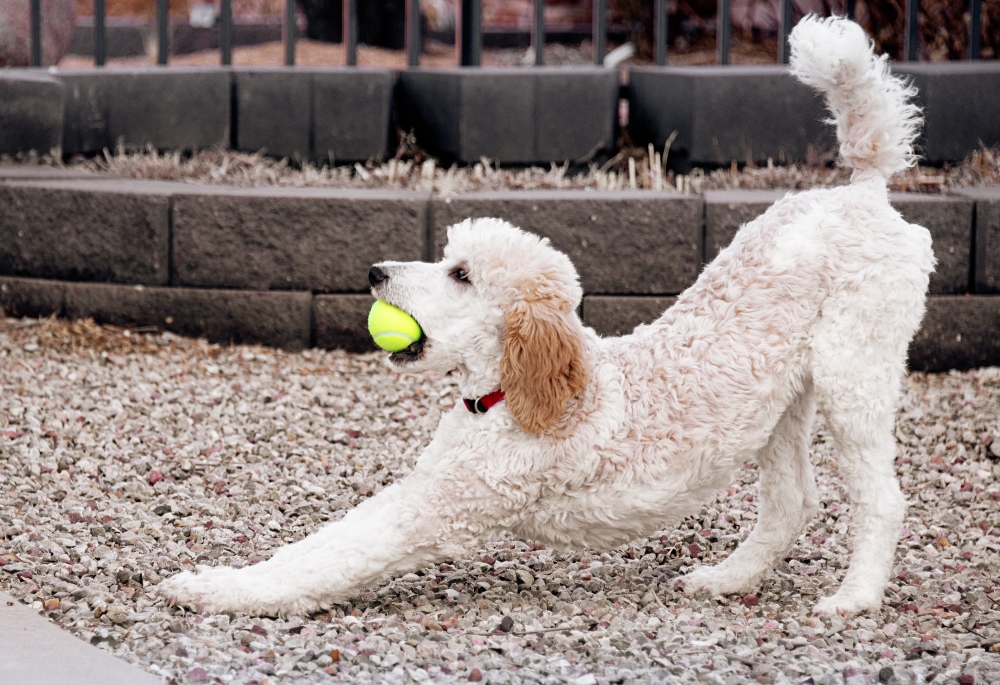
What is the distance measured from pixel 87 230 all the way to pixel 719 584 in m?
3.86

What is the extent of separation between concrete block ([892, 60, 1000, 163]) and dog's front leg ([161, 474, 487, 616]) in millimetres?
4451

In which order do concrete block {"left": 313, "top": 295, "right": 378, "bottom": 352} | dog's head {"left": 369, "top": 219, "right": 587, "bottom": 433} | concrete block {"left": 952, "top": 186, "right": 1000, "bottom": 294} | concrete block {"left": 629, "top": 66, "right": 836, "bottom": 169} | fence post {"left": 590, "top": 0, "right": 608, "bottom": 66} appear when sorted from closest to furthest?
dog's head {"left": 369, "top": 219, "right": 587, "bottom": 433} < concrete block {"left": 952, "top": 186, "right": 1000, "bottom": 294} < concrete block {"left": 313, "top": 295, "right": 378, "bottom": 352} < concrete block {"left": 629, "top": 66, "right": 836, "bottom": 169} < fence post {"left": 590, "top": 0, "right": 608, "bottom": 66}

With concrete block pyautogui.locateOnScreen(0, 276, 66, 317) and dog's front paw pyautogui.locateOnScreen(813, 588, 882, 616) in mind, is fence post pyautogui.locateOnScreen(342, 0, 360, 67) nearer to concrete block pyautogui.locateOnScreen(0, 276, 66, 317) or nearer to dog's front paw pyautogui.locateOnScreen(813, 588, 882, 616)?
concrete block pyautogui.locateOnScreen(0, 276, 66, 317)

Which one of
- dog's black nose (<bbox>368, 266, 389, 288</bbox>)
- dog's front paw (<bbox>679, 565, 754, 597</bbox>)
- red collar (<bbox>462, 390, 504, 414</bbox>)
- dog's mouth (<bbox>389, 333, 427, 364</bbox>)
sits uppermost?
dog's black nose (<bbox>368, 266, 389, 288</bbox>)

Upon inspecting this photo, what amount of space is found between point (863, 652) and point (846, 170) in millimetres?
4140

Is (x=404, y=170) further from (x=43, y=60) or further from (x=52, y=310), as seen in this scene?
(x=43, y=60)

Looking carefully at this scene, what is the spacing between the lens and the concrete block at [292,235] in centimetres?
593

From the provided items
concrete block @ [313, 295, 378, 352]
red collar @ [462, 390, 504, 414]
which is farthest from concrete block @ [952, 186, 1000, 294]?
red collar @ [462, 390, 504, 414]

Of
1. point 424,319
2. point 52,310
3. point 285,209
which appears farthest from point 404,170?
point 424,319

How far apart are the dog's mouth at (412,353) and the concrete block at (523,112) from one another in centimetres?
404

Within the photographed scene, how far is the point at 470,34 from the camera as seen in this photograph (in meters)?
7.67

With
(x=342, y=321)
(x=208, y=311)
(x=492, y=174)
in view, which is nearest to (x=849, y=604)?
(x=342, y=321)

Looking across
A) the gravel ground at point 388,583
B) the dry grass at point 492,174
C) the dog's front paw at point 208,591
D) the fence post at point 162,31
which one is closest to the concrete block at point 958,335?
the gravel ground at point 388,583

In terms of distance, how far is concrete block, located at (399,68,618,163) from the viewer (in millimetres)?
7086
